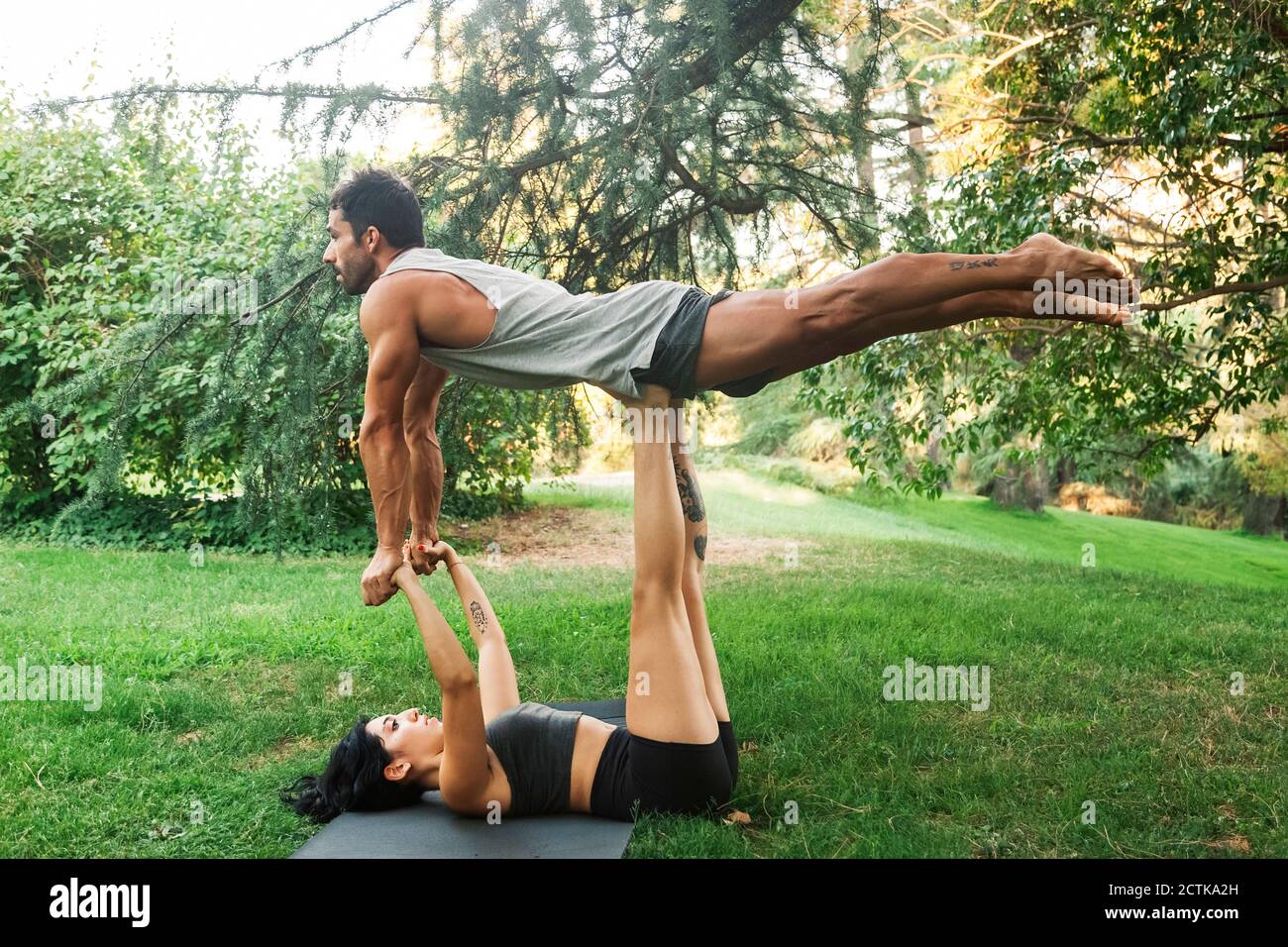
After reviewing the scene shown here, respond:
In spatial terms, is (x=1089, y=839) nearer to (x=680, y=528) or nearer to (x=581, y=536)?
(x=680, y=528)

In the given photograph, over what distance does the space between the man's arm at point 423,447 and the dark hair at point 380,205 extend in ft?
1.59

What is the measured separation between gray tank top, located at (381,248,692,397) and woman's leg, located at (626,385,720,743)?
147mm

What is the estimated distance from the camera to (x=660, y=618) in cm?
290

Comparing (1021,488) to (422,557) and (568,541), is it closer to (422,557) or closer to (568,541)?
(568,541)

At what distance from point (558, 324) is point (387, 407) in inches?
22.1

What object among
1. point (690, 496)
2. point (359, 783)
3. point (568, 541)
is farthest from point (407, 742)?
point (568, 541)

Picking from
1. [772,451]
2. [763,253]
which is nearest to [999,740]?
[763,253]

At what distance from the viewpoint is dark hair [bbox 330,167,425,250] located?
10.5ft

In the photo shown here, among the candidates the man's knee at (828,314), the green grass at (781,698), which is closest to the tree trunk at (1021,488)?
the green grass at (781,698)

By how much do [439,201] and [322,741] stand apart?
216cm

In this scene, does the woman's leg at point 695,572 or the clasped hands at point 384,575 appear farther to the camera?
the woman's leg at point 695,572

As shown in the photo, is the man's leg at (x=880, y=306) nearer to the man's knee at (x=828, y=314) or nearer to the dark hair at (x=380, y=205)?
the man's knee at (x=828, y=314)

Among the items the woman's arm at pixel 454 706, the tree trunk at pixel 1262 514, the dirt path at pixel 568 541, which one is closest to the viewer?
the woman's arm at pixel 454 706

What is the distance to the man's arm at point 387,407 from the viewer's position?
296cm
